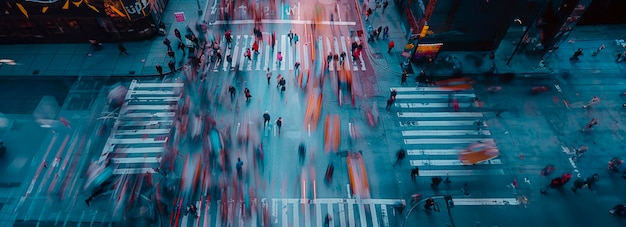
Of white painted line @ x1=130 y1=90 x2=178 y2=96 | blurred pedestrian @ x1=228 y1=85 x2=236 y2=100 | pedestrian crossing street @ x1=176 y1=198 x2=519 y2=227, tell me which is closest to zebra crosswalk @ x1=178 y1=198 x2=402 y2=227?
pedestrian crossing street @ x1=176 y1=198 x2=519 y2=227

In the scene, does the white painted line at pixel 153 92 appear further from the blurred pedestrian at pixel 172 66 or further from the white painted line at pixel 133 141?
the white painted line at pixel 133 141

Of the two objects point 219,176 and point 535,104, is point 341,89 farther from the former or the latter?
point 535,104

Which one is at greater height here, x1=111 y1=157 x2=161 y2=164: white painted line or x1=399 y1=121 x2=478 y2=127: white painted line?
x1=399 y1=121 x2=478 y2=127: white painted line

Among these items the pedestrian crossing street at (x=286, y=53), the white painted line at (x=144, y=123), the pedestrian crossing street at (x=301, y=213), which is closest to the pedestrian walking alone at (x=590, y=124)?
the pedestrian crossing street at (x=301, y=213)

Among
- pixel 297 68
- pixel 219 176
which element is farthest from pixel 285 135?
pixel 297 68

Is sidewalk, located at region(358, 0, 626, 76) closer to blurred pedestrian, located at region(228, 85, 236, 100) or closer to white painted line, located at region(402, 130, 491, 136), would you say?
white painted line, located at region(402, 130, 491, 136)

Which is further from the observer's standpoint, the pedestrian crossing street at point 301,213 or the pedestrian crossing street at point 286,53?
the pedestrian crossing street at point 286,53
